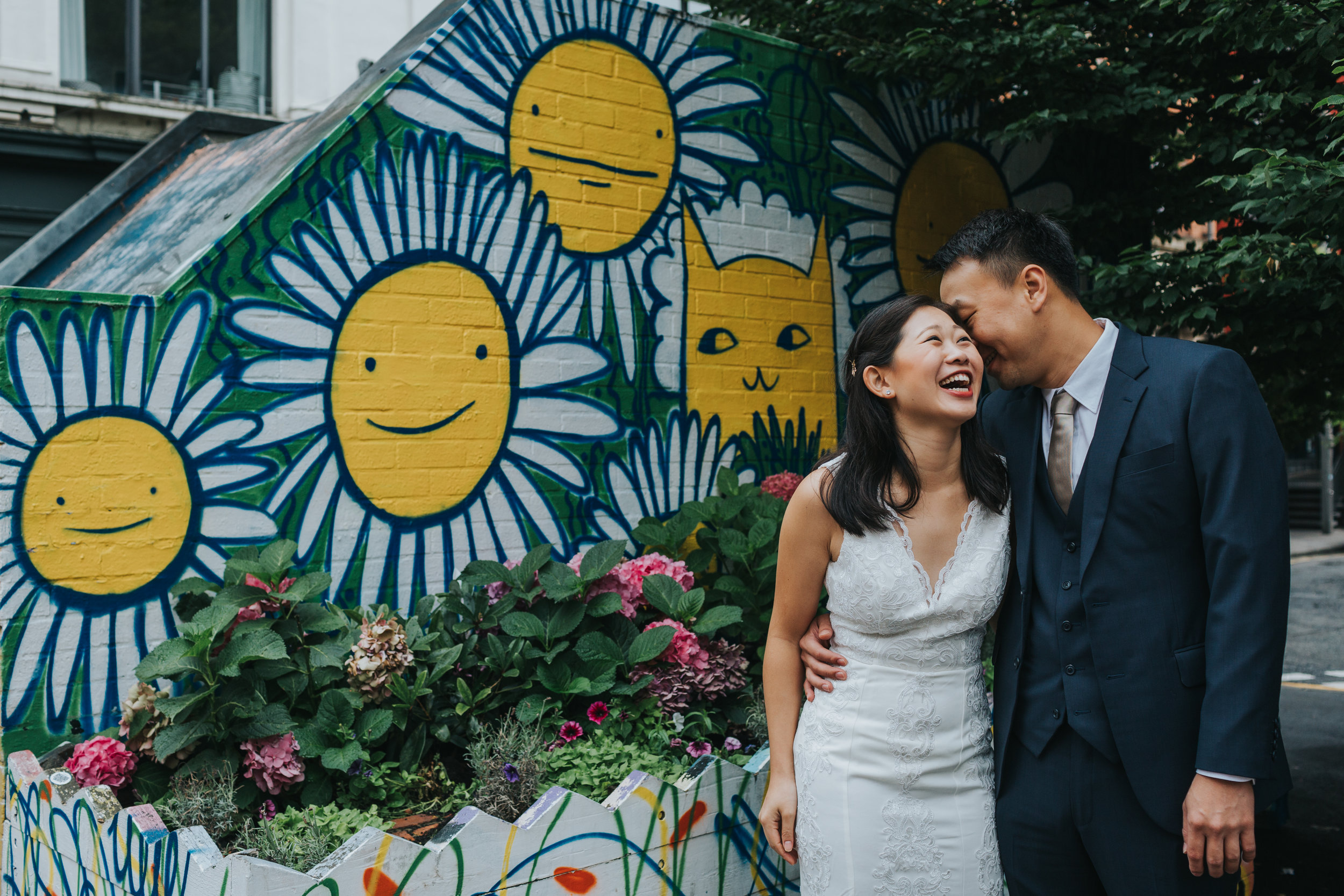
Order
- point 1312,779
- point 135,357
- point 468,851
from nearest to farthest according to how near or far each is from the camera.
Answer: point 468,851 → point 135,357 → point 1312,779

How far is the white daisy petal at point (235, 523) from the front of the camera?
11.3 ft

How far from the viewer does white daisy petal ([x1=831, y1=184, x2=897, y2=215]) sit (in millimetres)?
5223

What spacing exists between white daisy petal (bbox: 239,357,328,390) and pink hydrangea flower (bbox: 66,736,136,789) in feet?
4.09

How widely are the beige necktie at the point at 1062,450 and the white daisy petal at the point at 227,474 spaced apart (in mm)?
2606

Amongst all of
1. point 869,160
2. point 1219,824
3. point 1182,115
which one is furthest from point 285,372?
point 1182,115

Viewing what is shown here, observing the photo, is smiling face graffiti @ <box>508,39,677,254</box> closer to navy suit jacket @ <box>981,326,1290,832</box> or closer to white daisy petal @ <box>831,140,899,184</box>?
white daisy petal @ <box>831,140,899,184</box>

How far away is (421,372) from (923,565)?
2.30 m

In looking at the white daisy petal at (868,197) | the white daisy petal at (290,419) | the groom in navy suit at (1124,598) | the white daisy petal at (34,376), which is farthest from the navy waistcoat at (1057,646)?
the white daisy petal at (868,197)

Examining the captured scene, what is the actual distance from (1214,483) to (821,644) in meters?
0.89

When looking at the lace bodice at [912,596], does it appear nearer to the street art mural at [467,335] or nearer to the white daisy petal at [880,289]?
the street art mural at [467,335]

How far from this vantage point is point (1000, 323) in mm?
2287

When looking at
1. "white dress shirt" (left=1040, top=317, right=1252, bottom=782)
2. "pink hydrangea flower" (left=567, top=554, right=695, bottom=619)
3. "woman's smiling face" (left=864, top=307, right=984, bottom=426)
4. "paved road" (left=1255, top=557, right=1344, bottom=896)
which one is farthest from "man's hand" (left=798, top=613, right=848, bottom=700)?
"paved road" (left=1255, top=557, right=1344, bottom=896)

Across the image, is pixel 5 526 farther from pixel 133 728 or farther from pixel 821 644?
pixel 821 644

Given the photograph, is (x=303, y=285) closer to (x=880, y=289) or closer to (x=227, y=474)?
(x=227, y=474)
